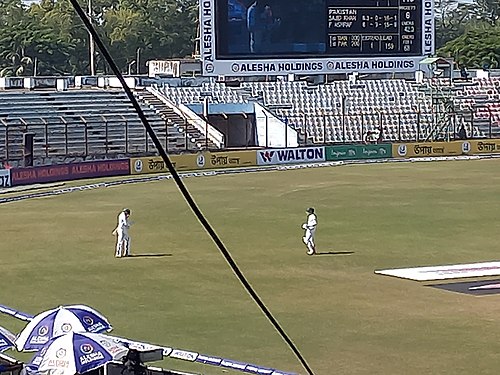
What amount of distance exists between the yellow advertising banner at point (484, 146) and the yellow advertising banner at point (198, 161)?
42.2ft

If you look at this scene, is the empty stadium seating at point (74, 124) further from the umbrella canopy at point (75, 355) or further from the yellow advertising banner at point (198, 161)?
the umbrella canopy at point (75, 355)

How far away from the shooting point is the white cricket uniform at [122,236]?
83.2ft

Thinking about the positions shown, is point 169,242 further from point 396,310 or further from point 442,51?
point 442,51

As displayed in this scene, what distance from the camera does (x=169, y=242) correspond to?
28344mm

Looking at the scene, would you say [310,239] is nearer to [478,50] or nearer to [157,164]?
[157,164]

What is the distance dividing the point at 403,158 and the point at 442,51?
4935cm

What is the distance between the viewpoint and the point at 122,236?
25609 millimetres

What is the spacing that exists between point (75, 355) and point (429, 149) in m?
49.8

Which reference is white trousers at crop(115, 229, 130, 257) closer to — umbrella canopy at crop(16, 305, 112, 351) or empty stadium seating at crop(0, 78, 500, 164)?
umbrella canopy at crop(16, 305, 112, 351)

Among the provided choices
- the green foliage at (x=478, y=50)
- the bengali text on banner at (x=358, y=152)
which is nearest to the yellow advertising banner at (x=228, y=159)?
the bengali text on banner at (x=358, y=152)

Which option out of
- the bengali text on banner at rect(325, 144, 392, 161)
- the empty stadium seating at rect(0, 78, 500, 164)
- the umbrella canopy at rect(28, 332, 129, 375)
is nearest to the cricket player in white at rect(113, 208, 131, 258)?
the umbrella canopy at rect(28, 332, 129, 375)

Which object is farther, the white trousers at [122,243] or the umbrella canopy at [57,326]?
the white trousers at [122,243]

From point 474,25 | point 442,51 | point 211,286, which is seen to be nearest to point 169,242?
point 211,286

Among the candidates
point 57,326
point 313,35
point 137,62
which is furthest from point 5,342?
point 137,62
